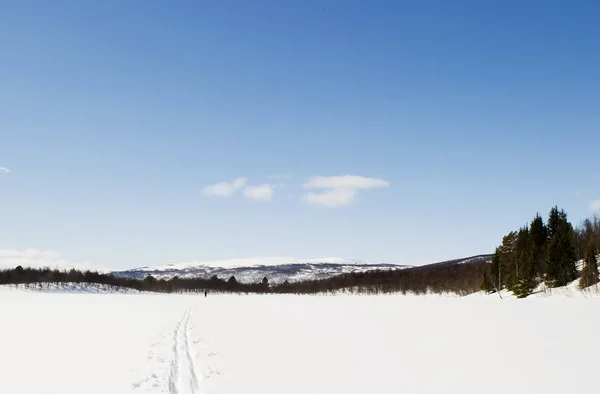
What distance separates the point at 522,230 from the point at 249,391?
71.2m

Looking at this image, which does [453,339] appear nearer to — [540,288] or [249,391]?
[249,391]

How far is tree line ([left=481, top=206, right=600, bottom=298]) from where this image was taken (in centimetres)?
5422

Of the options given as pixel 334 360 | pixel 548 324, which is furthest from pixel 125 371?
pixel 548 324

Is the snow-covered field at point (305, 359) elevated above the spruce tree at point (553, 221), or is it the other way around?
the spruce tree at point (553, 221)

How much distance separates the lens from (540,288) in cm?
5803

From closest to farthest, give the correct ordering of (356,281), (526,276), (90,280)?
1. (526,276)
2. (90,280)
3. (356,281)

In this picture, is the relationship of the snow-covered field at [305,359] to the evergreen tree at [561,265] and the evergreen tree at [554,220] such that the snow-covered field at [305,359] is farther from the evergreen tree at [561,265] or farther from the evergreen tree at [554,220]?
the evergreen tree at [554,220]

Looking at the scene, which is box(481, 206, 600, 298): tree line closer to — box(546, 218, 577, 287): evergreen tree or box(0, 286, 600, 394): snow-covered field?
box(546, 218, 577, 287): evergreen tree

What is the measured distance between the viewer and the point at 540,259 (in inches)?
2446

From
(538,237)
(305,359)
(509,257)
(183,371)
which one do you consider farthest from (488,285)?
(183,371)

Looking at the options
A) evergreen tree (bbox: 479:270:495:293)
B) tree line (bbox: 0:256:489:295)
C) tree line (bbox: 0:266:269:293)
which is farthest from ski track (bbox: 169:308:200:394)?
tree line (bbox: 0:266:269:293)

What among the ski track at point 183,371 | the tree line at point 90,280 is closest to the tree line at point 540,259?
the ski track at point 183,371

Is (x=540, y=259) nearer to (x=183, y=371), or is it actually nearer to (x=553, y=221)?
(x=553, y=221)

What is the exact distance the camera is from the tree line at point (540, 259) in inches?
2135
